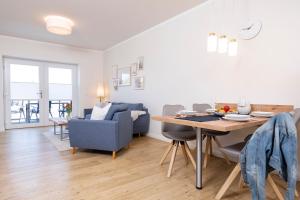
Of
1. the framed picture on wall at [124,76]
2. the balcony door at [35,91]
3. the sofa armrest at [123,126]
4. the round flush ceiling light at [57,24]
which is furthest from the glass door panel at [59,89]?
the sofa armrest at [123,126]

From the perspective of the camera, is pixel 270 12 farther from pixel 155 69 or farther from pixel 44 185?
pixel 44 185

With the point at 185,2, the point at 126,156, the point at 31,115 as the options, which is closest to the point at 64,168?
the point at 126,156

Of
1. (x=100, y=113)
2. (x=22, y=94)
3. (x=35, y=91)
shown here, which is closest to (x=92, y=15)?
(x=100, y=113)

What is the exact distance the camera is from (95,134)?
2887mm

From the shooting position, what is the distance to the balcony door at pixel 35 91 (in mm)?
5047

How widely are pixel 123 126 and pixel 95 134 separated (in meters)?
0.45

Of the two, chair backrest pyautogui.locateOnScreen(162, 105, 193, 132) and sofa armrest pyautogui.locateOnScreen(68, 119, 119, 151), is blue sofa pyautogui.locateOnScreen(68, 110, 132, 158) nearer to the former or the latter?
sofa armrest pyautogui.locateOnScreen(68, 119, 119, 151)

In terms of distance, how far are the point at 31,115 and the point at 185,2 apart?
5.07 meters

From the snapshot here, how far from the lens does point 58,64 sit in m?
5.71

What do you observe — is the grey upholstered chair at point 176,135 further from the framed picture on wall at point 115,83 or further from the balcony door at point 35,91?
the balcony door at point 35,91

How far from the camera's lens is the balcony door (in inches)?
199

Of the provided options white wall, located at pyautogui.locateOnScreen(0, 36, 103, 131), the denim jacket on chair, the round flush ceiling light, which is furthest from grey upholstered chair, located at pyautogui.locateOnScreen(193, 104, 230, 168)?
white wall, located at pyautogui.locateOnScreen(0, 36, 103, 131)

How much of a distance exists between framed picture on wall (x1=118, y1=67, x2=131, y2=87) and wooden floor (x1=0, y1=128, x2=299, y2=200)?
2.36 m

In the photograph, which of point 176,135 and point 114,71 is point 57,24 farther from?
point 176,135
